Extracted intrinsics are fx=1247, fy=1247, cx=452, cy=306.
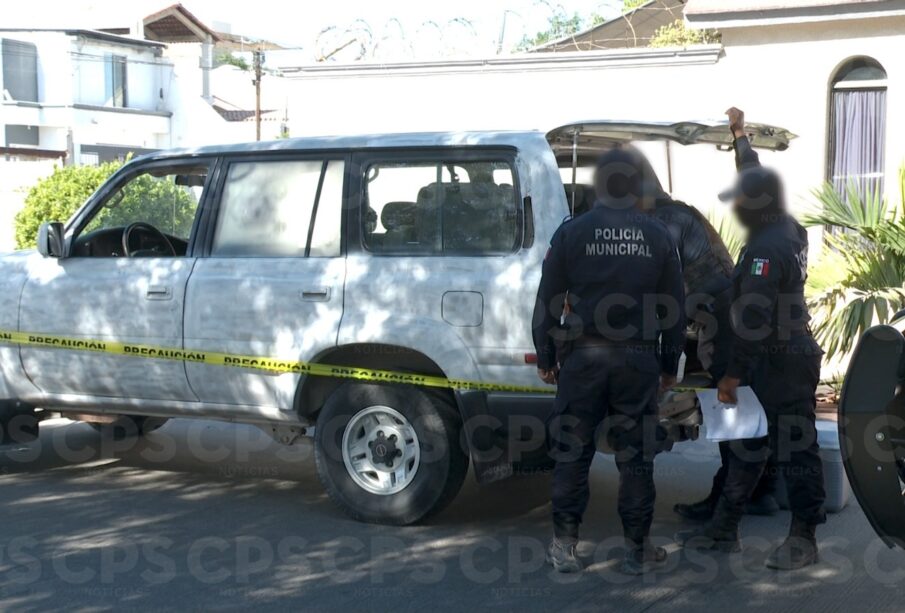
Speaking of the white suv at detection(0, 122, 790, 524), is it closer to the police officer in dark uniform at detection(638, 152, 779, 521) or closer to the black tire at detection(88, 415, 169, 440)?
the police officer in dark uniform at detection(638, 152, 779, 521)

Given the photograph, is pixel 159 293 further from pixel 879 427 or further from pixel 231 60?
pixel 231 60

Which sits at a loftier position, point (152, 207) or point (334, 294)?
point (152, 207)

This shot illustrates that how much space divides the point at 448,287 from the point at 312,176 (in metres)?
1.14

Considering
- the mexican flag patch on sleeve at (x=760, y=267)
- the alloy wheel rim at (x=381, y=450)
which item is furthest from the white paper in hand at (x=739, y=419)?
the alloy wheel rim at (x=381, y=450)

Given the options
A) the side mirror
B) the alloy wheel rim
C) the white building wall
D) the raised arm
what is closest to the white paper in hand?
the raised arm

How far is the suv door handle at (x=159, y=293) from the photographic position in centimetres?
719

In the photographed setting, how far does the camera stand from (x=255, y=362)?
6.94 m

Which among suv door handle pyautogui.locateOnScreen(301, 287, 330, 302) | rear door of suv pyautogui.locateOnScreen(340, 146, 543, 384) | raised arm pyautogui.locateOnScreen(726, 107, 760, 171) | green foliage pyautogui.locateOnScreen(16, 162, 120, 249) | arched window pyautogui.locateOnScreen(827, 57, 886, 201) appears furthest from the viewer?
green foliage pyautogui.locateOnScreen(16, 162, 120, 249)

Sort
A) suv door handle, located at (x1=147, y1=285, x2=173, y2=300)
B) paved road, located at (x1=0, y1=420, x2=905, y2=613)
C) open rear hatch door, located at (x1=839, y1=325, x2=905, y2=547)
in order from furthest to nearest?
suv door handle, located at (x1=147, y1=285, x2=173, y2=300) < paved road, located at (x1=0, y1=420, x2=905, y2=613) < open rear hatch door, located at (x1=839, y1=325, x2=905, y2=547)

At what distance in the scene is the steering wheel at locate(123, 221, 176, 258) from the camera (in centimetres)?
764

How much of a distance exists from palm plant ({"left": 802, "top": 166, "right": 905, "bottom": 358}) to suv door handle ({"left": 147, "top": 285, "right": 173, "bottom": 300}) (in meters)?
5.52

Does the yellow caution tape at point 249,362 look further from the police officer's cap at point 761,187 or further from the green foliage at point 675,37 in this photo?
the green foliage at point 675,37

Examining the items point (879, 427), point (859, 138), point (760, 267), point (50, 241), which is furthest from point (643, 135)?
point (859, 138)

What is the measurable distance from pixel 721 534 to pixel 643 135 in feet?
7.06
